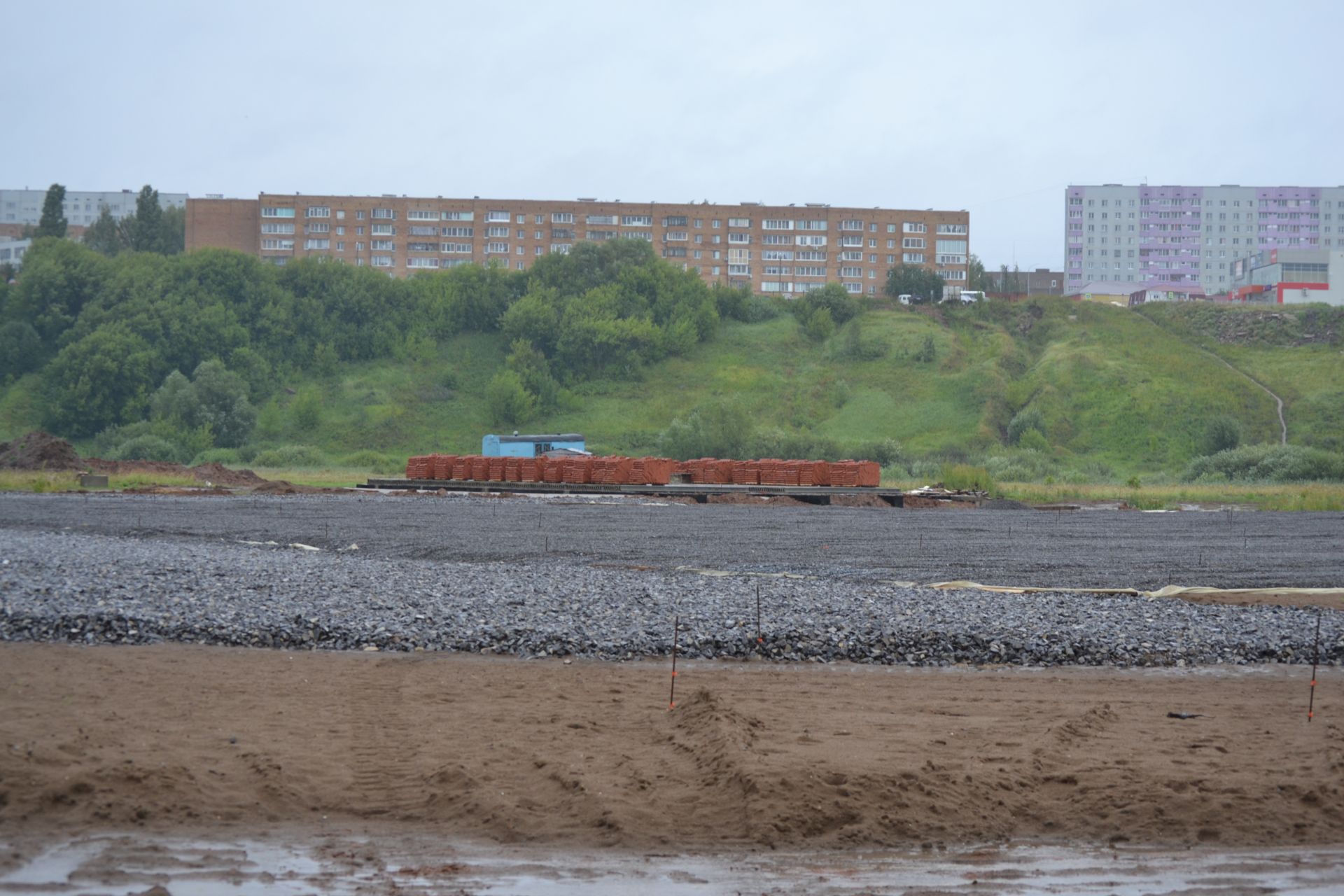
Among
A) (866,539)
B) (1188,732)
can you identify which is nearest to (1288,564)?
(866,539)

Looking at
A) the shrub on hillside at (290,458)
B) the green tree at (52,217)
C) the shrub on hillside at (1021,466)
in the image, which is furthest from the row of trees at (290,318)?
the shrub on hillside at (1021,466)

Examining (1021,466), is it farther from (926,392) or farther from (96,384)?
(96,384)

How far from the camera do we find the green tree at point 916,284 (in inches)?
4200

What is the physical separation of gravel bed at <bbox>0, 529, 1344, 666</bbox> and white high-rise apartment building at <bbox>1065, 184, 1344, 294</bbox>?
173 m

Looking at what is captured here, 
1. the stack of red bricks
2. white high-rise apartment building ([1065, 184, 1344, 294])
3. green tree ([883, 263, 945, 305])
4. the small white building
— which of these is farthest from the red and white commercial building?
the small white building

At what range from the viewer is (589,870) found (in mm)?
6543

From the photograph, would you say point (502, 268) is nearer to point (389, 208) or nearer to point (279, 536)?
point (389, 208)

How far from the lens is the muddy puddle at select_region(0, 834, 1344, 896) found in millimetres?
6203

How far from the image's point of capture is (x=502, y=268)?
341ft

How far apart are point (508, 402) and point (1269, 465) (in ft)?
158

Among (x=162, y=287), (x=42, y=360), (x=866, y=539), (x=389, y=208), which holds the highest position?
(x=389, y=208)

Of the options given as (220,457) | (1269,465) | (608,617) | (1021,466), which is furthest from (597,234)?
(608,617)

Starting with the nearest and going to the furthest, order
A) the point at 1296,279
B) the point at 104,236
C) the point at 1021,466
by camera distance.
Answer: the point at 1021,466 < the point at 1296,279 < the point at 104,236

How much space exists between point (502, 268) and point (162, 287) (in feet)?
91.1
